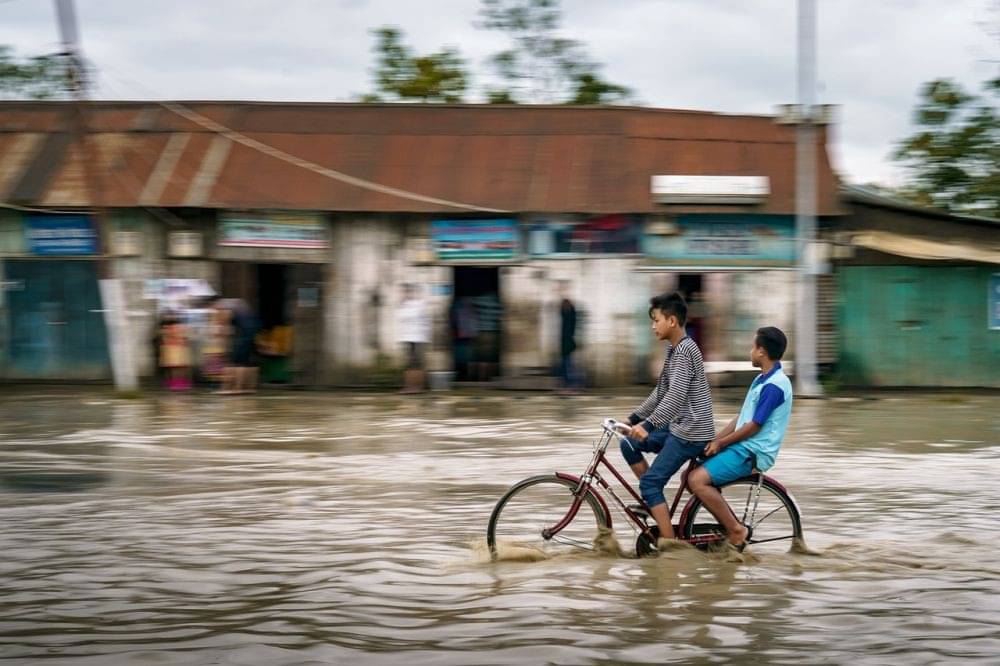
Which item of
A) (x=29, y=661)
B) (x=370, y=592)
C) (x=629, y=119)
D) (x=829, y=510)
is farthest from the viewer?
(x=629, y=119)

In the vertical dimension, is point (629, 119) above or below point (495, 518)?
above

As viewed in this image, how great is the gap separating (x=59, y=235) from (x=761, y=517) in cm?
1756

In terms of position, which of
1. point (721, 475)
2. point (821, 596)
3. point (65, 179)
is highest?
point (65, 179)

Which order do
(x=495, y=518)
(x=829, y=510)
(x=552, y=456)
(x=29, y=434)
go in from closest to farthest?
(x=495, y=518)
(x=829, y=510)
(x=552, y=456)
(x=29, y=434)

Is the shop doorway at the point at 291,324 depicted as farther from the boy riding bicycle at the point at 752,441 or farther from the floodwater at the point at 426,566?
the boy riding bicycle at the point at 752,441

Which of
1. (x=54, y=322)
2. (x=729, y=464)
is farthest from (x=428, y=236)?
(x=729, y=464)

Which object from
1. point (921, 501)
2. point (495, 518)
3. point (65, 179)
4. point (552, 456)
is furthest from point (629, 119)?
point (495, 518)

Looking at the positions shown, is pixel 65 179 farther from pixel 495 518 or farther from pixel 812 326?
pixel 495 518

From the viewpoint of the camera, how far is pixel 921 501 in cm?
1006

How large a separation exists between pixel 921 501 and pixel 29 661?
23.4 feet

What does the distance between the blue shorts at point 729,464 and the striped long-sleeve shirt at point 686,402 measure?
0.46 ft

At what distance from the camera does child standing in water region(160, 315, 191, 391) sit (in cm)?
2119

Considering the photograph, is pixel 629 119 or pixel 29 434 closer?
pixel 29 434

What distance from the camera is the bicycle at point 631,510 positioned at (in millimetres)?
7535
